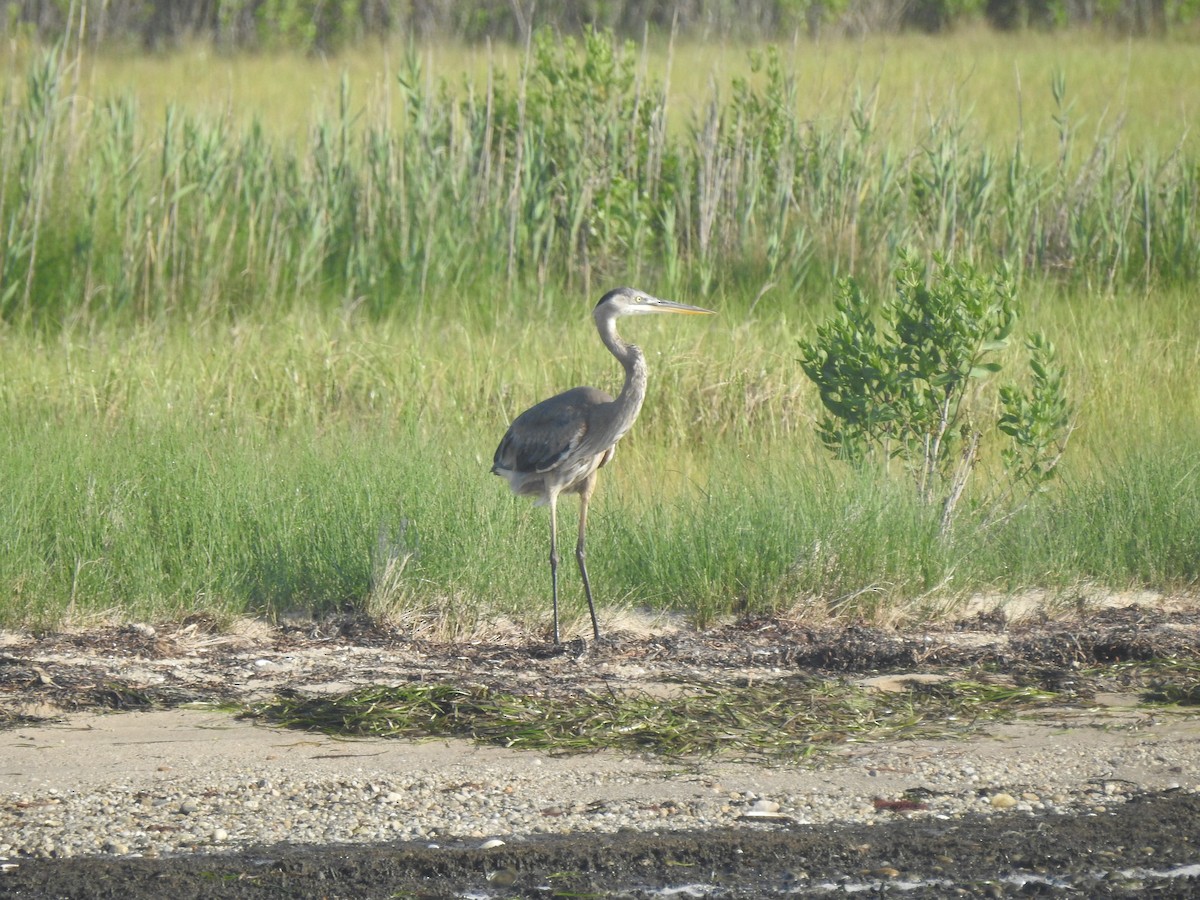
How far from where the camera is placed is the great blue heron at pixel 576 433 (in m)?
6.52

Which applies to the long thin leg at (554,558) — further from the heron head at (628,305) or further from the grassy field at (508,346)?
the heron head at (628,305)

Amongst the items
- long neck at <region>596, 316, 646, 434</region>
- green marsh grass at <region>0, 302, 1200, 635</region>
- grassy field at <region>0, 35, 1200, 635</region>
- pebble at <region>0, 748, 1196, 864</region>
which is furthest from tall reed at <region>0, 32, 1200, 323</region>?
pebble at <region>0, 748, 1196, 864</region>

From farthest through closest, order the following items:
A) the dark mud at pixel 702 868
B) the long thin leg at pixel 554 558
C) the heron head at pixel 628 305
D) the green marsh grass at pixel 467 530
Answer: the heron head at pixel 628 305 < the green marsh grass at pixel 467 530 < the long thin leg at pixel 554 558 < the dark mud at pixel 702 868

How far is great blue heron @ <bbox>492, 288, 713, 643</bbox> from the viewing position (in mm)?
6516

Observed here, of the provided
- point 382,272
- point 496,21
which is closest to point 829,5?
point 496,21

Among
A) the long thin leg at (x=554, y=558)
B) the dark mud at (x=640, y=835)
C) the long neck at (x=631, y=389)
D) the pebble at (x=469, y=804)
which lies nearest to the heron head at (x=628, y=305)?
the long neck at (x=631, y=389)

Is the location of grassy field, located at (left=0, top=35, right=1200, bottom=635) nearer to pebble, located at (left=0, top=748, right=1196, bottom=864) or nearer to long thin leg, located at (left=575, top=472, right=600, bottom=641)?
long thin leg, located at (left=575, top=472, right=600, bottom=641)

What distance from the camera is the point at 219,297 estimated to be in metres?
11.0

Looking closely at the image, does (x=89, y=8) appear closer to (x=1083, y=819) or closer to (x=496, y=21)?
(x=496, y=21)

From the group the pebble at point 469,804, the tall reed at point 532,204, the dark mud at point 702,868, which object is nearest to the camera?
the dark mud at point 702,868

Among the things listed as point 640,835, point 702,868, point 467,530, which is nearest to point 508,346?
point 467,530

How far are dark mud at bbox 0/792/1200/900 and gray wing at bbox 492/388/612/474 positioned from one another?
8.17 feet

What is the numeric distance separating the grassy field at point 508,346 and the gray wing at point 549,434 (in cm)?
34

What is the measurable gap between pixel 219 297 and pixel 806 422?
4540mm
